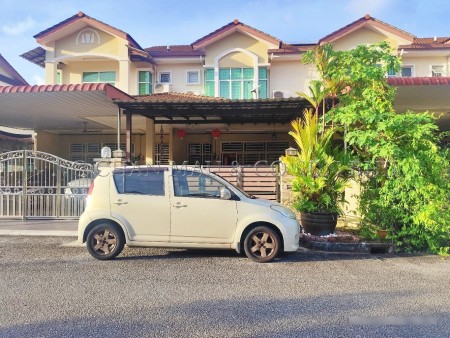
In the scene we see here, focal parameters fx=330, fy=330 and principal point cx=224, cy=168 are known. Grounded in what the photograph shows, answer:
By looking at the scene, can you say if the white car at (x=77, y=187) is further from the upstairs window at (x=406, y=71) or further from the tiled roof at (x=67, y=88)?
the upstairs window at (x=406, y=71)

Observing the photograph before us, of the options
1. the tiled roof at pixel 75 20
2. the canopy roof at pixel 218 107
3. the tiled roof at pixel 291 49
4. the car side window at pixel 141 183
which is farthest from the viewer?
the tiled roof at pixel 75 20

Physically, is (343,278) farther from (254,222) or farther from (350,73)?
(350,73)

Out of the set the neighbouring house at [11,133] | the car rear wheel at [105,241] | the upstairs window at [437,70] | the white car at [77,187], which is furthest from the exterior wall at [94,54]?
the upstairs window at [437,70]

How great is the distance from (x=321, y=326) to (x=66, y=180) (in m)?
8.54

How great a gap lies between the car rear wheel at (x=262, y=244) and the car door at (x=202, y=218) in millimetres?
329

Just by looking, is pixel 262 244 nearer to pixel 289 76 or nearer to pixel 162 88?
pixel 289 76

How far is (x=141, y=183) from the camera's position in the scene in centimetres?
596

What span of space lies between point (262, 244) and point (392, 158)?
335 centimetres

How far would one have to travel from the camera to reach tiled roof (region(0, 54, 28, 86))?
2189 centimetres

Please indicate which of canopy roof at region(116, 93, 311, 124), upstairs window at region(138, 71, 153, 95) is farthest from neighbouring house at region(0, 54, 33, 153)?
canopy roof at region(116, 93, 311, 124)

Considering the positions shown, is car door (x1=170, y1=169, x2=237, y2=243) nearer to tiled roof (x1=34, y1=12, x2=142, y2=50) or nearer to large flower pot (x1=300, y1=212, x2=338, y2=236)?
large flower pot (x1=300, y1=212, x2=338, y2=236)

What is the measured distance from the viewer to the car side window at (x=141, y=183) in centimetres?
591

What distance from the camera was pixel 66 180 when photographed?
31.8 ft

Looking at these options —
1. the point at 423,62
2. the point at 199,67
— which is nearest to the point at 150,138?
the point at 199,67
